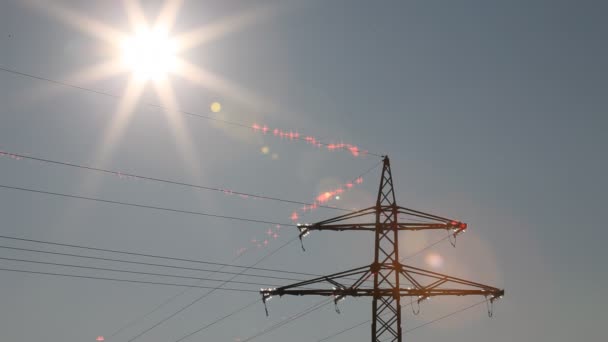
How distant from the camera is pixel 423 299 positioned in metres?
33.8

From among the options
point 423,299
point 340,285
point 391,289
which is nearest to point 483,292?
point 423,299

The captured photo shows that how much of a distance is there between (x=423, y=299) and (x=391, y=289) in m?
3.14

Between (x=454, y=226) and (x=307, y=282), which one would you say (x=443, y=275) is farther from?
(x=307, y=282)

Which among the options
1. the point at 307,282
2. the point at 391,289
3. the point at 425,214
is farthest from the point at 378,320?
the point at 425,214

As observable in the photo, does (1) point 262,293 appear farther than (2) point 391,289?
Yes

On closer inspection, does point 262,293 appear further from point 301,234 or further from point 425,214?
point 425,214

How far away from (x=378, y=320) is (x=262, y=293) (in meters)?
6.34

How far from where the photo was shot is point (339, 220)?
1313 inches

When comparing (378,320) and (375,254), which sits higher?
(375,254)

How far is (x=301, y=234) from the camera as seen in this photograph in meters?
35.1

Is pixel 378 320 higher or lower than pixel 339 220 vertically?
lower

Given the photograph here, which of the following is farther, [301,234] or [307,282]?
[301,234]

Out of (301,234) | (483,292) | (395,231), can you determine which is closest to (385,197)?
(395,231)

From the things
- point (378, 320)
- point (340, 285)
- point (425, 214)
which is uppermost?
point (425, 214)
